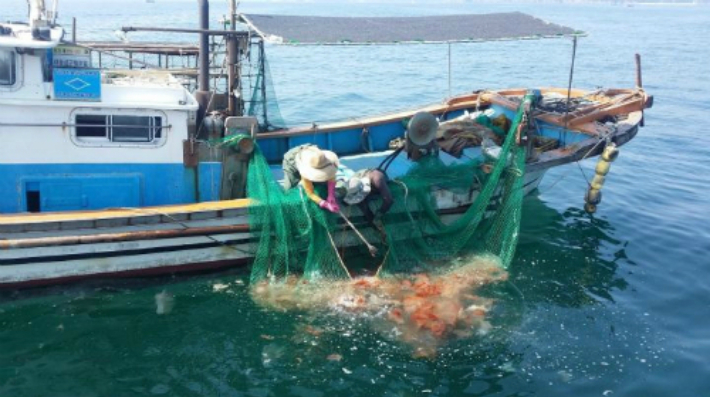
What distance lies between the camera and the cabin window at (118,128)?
977 centimetres

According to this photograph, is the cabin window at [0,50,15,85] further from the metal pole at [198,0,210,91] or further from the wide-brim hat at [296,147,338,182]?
the wide-brim hat at [296,147,338,182]

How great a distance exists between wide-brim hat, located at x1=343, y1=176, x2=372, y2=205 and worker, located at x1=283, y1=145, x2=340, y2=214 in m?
0.21

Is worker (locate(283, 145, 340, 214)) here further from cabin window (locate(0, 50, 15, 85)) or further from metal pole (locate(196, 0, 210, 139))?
cabin window (locate(0, 50, 15, 85))

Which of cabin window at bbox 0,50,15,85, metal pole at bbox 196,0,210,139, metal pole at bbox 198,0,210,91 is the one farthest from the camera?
metal pole at bbox 198,0,210,91

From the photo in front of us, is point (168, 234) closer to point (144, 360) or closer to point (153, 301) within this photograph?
point (153, 301)

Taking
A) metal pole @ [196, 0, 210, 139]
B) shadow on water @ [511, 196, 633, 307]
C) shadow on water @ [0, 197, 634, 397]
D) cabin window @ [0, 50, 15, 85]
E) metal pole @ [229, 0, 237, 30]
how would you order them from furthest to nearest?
1. metal pole @ [229, 0, 237, 30]
2. metal pole @ [196, 0, 210, 139]
3. shadow on water @ [511, 196, 633, 307]
4. cabin window @ [0, 50, 15, 85]
5. shadow on water @ [0, 197, 634, 397]

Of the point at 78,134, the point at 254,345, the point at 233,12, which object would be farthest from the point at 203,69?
the point at 254,345

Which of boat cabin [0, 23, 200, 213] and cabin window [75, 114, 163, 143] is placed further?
cabin window [75, 114, 163, 143]

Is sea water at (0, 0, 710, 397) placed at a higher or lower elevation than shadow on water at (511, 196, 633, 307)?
lower

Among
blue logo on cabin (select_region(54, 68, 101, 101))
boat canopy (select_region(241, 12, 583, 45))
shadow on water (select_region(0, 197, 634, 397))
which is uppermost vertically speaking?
boat canopy (select_region(241, 12, 583, 45))

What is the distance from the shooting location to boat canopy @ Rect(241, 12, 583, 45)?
11297mm

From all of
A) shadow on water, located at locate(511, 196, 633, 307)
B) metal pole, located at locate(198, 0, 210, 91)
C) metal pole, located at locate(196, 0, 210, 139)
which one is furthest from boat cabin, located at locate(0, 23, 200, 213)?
shadow on water, located at locate(511, 196, 633, 307)

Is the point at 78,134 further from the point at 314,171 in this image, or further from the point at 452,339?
the point at 452,339

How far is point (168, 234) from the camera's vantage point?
977 cm
